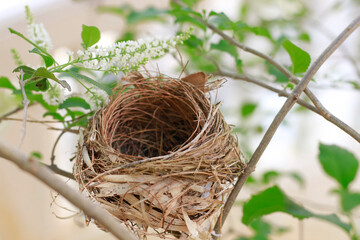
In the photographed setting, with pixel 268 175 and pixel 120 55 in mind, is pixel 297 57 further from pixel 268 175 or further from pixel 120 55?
pixel 268 175

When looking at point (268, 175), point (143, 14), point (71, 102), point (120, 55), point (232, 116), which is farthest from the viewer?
point (232, 116)

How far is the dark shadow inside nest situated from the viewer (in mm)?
571

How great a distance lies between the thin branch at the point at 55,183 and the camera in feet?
0.71

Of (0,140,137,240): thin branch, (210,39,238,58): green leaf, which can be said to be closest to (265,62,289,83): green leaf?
(210,39,238,58): green leaf

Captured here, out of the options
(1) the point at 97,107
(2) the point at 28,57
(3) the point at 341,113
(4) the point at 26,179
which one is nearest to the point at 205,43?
(1) the point at 97,107

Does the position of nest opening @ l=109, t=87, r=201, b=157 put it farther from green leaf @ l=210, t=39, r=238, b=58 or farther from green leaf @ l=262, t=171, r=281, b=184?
green leaf @ l=262, t=171, r=281, b=184

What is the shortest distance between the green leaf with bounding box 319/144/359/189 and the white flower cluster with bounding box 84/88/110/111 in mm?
351

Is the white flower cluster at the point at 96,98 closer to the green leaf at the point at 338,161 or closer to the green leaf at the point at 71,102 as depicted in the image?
the green leaf at the point at 71,102

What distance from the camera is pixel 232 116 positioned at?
3.82 ft

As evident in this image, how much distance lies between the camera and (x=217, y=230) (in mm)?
436

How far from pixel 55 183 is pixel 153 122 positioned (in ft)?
1.47

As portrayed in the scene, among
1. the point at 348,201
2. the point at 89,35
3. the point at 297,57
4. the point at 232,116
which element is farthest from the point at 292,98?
the point at 232,116

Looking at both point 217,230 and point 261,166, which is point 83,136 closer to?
point 217,230

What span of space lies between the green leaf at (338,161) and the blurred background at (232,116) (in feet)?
1.43
